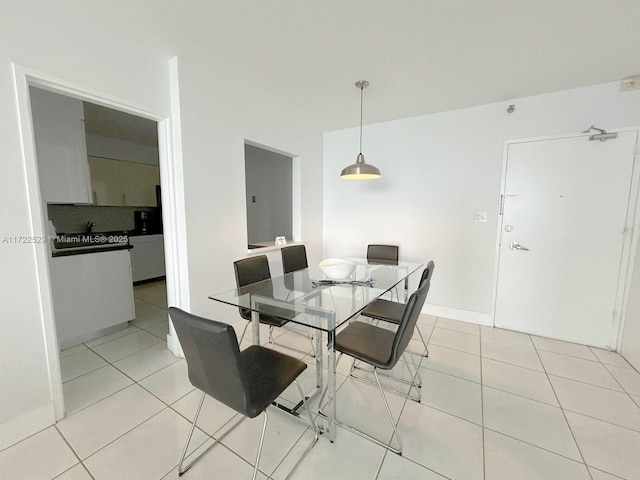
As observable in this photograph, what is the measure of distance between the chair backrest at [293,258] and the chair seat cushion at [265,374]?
1.27m

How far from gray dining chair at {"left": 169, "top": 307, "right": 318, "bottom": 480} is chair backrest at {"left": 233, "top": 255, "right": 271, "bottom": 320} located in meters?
0.84

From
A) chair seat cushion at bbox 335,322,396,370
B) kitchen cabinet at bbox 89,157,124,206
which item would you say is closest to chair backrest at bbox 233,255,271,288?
chair seat cushion at bbox 335,322,396,370

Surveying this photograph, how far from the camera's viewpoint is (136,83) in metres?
1.97

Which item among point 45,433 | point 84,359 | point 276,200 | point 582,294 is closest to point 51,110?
point 84,359

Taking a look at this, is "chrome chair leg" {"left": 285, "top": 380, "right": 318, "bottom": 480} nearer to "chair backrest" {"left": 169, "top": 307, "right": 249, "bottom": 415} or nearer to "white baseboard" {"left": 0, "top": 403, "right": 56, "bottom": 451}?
"chair backrest" {"left": 169, "top": 307, "right": 249, "bottom": 415}

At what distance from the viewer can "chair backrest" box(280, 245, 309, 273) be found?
284 centimetres

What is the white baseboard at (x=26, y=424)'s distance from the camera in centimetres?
145

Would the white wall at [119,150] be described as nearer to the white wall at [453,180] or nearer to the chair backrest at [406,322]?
the white wall at [453,180]

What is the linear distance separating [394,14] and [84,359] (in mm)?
3609

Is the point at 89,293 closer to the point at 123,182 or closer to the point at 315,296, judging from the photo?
the point at 315,296

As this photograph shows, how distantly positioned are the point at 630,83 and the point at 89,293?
5.38 meters

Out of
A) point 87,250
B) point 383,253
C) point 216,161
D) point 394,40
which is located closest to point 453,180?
point 383,253

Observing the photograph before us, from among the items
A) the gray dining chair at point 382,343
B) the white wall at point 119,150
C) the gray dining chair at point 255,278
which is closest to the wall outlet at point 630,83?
the gray dining chair at point 382,343

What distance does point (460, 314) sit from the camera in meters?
3.21
